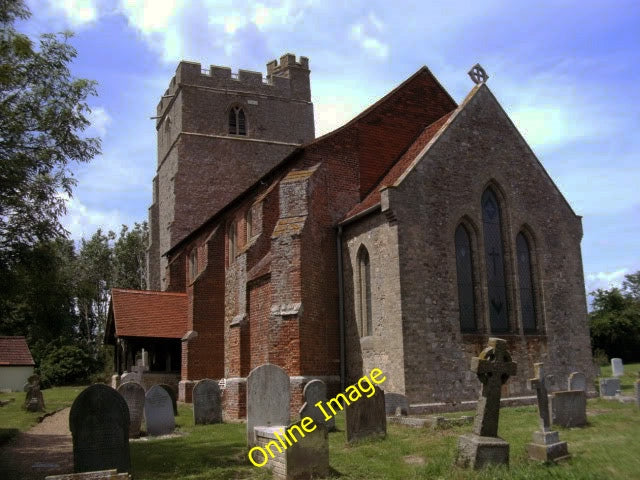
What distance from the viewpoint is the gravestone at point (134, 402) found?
14.8 meters

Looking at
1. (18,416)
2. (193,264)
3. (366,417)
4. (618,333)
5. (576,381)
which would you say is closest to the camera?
(366,417)

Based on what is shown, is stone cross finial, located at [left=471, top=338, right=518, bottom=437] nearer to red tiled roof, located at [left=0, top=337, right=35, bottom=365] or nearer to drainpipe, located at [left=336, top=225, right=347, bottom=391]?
drainpipe, located at [left=336, top=225, right=347, bottom=391]

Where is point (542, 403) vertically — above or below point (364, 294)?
below

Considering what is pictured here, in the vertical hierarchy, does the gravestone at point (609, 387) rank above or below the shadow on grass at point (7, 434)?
above

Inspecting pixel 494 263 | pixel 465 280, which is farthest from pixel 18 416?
pixel 494 263

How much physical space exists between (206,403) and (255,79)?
1106 inches

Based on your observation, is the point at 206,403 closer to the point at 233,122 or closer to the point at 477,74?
the point at 477,74

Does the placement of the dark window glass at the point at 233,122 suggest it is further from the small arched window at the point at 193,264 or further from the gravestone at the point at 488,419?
the gravestone at the point at 488,419

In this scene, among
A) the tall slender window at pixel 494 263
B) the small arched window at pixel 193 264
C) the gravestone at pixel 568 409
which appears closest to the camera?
the gravestone at pixel 568 409

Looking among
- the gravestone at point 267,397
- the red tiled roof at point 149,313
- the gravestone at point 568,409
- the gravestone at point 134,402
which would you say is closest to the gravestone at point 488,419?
the gravestone at point 568,409

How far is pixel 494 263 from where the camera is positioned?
17.5 meters

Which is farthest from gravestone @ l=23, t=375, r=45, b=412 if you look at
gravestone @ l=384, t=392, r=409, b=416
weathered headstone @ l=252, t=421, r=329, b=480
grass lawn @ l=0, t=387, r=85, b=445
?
weathered headstone @ l=252, t=421, r=329, b=480

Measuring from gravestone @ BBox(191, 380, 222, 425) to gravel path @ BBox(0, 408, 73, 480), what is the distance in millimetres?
3225

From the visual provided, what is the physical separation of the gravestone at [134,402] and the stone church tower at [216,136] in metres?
21.9
